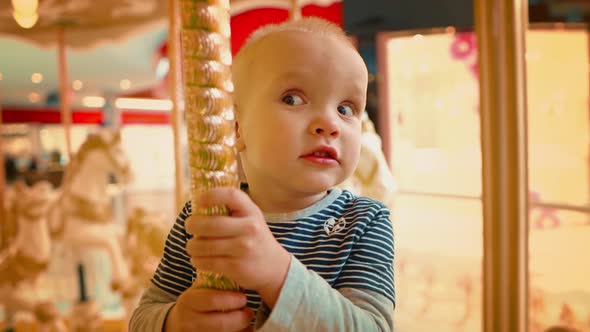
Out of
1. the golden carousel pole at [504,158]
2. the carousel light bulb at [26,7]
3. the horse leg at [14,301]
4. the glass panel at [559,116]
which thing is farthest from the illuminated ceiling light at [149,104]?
the golden carousel pole at [504,158]

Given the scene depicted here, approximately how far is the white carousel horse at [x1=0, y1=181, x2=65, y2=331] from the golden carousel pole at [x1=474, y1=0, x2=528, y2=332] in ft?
6.70

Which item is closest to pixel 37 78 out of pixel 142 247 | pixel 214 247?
pixel 142 247

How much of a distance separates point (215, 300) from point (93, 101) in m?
3.16

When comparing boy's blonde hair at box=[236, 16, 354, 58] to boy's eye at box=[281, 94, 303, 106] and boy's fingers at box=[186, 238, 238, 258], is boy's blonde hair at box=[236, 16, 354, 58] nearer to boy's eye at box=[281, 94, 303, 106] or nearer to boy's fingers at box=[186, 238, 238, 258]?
boy's eye at box=[281, 94, 303, 106]

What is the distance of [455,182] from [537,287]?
36 centimetres

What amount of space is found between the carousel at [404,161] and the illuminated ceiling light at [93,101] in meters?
0.33

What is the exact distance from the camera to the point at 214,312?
0.34m

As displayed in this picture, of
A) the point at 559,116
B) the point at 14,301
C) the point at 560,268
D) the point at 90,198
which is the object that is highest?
the point at 559,116

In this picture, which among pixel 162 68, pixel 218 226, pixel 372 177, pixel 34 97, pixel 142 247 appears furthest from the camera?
pixel 34 97

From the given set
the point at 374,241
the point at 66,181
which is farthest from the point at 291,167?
the point at 66,181

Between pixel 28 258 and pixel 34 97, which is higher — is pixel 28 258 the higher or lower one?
the lower one

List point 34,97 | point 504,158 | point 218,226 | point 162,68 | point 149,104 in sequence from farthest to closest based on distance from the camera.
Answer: point 34,97 → point 149,104 → point 162,68 → point 504,158 → point 218,226

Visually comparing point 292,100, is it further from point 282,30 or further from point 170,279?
point 170,279

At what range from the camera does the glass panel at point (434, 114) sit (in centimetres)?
119
